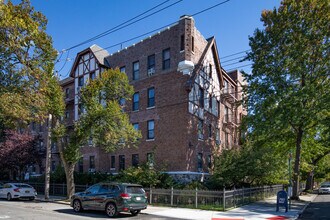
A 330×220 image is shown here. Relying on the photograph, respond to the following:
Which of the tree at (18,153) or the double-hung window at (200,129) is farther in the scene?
the tree at (18,153)

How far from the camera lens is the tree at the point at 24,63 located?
35.0 ft

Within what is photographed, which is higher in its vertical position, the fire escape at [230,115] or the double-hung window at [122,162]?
the fire escape at [230,115]

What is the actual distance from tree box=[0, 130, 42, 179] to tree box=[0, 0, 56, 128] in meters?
23.1

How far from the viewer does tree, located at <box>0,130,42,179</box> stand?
33.3m

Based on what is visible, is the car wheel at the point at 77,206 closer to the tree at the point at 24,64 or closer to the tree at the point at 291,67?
the tree at the point at 24,64

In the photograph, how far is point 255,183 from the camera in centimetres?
2952

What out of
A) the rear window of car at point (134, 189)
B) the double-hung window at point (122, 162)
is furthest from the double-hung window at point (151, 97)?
the rear window of car at point (134, 189)

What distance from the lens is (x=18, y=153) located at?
33.5m

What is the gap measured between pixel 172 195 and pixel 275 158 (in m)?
10.7

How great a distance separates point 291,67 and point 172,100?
9.72 m

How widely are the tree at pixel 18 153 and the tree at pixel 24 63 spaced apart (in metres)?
23.1

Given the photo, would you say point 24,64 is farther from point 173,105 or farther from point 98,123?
point 173,105

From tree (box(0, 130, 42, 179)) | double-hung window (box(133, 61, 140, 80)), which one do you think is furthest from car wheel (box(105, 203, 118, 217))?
tree (box(0, 130, 42, 179))

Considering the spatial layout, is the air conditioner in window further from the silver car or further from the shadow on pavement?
the shadow on pavement
